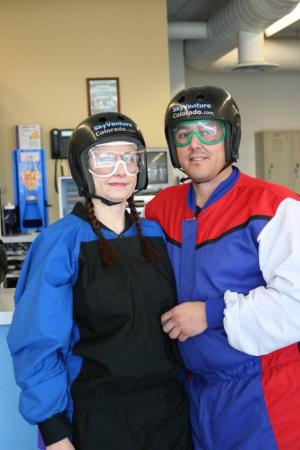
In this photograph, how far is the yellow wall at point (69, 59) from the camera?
17.1 ft

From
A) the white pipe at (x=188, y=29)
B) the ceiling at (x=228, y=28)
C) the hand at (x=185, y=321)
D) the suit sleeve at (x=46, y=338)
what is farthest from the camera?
the white pipe at (x=188, y=29)

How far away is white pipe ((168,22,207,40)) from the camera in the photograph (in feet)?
23.4

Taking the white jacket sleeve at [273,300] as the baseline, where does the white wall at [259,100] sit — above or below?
above

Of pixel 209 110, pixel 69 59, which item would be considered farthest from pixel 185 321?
pixel 69 59

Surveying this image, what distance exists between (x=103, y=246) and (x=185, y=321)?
306 mm

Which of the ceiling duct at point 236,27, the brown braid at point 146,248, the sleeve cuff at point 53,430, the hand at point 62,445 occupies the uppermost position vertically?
the ceiling duct at point 236,27

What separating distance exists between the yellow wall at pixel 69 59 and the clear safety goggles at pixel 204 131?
12.3 feet

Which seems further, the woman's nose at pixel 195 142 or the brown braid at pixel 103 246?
the woman's nose at pixel 195 142

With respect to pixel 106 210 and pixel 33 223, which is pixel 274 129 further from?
pixel 106 210

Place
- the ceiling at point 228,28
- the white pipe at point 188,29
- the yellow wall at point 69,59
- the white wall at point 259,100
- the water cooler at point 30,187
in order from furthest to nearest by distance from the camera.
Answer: the white wall at point 259,100 < the white pipe at point 188,29 < the ceiling at point 228,28 < the yellow wall at point 69,59 < the water cooler at point 30,187

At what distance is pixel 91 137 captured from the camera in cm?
155

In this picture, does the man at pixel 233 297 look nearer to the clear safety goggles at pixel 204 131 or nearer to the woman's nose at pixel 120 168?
the clear safety goggles at pixel 204 131

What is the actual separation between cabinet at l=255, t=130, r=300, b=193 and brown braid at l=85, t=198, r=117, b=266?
7579mm

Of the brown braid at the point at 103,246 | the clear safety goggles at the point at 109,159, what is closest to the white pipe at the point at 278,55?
the clear safety goggles at the point at 109,159
